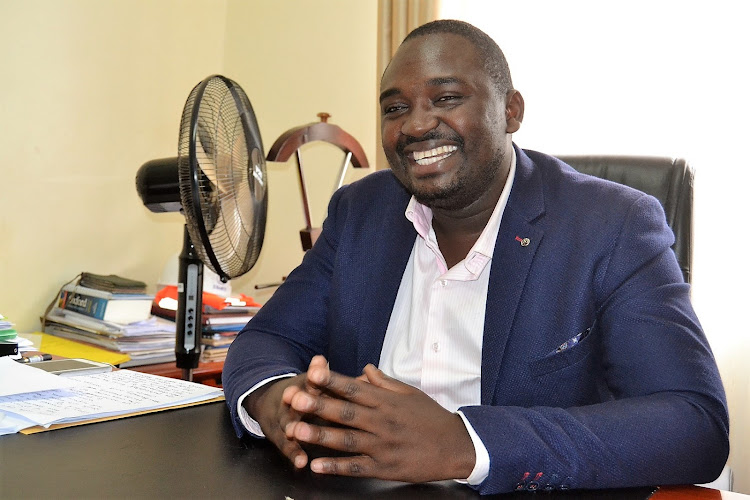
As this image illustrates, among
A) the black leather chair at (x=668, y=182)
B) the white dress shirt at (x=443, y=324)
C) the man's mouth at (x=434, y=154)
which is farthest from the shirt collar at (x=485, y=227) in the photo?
the black leather chair at (x=668, y=182)

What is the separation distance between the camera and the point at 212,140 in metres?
1.70

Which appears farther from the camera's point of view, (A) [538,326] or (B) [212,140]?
(B) [212,140]

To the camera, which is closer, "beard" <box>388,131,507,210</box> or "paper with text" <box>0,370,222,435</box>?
"paper with text" <box>0,370,222,435</box>

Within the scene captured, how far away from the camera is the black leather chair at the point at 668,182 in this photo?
62.3 inches

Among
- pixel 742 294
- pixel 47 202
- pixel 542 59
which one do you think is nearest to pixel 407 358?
pixel 742 294

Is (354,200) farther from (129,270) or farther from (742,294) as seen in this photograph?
(129,270)

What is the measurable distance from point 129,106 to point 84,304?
898 millimetres

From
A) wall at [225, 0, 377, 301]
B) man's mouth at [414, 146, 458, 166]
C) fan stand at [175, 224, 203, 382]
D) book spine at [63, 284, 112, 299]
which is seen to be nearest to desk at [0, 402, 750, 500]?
man's mouth at [414, 146, 458, 166]

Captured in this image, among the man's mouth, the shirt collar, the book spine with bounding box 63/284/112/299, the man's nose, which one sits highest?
the man's nose

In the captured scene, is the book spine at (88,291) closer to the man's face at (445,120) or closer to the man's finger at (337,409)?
the man's face at (445,120)

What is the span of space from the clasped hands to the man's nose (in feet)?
2.09

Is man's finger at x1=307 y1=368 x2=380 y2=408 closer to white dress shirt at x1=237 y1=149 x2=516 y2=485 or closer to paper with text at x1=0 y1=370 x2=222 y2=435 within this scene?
paper with text at x1=0 y1=370 x2=222 y2=435

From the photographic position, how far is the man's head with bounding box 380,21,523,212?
4.90 feet

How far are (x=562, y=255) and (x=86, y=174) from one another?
2.05 metres
